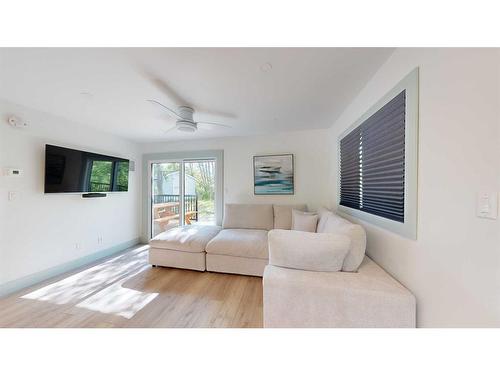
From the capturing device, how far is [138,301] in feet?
6.11

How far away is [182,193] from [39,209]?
6.70 feet

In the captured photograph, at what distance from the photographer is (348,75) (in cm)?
157

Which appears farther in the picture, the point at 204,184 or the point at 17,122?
the point at 204,184

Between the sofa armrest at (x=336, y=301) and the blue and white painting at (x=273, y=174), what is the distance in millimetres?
2212

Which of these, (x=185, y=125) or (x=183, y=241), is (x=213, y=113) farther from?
(x=183, y=241)

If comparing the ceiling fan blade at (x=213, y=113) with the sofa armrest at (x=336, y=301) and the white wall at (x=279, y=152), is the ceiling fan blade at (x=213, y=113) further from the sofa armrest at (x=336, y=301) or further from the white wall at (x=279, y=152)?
the sofa armrest at (x=336, y=301)

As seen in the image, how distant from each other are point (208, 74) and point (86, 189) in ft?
9.22

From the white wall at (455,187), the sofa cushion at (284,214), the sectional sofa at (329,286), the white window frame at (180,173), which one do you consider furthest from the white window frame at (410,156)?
the white window frame at (180,173)

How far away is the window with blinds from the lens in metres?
1.21

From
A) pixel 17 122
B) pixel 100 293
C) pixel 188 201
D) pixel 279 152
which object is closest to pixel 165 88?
pixel 17 122

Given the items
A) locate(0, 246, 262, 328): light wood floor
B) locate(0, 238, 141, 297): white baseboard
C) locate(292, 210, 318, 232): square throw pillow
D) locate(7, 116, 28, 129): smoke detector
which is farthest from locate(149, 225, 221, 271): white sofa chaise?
locate(7, 116, 28, 129): smoke detector

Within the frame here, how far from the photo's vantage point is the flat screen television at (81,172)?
237cm
